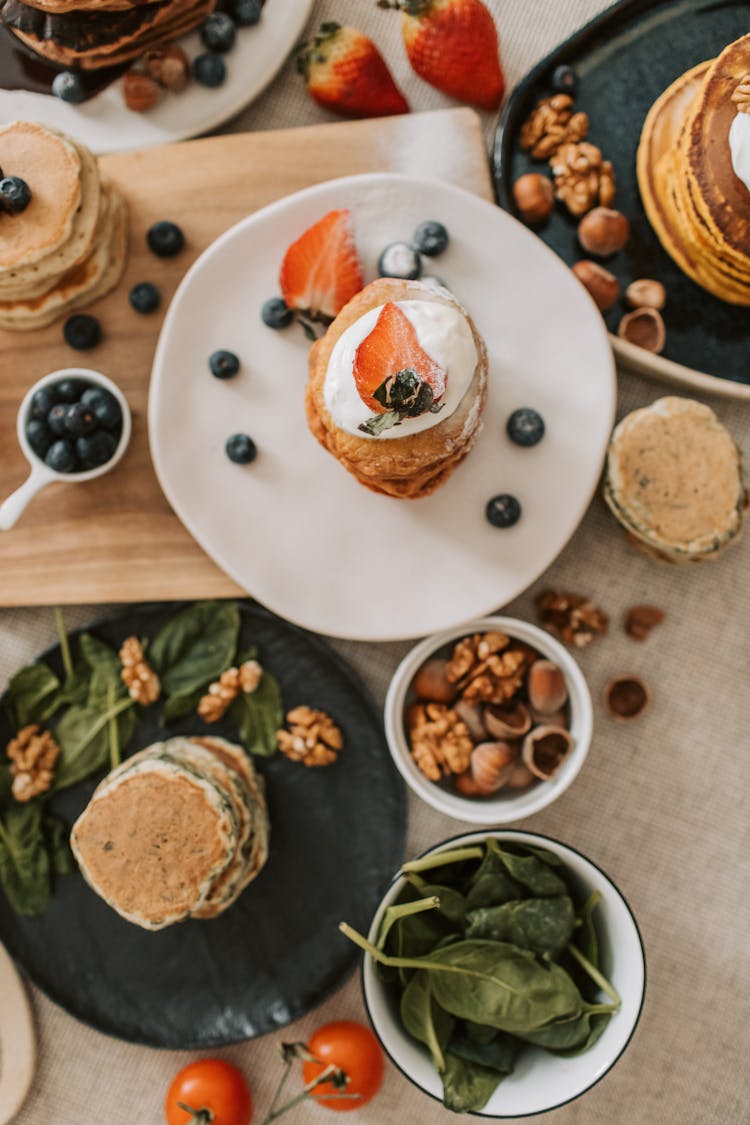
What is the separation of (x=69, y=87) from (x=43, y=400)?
0.54m

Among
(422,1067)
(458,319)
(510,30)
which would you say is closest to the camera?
(458,319)

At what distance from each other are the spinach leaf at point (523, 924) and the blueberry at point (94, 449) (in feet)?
3.12

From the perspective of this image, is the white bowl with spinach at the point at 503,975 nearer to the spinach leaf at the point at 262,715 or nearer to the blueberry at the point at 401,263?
the spinach leaf at the point at 262,715

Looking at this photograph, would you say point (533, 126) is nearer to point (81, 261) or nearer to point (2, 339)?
point (81, 261)

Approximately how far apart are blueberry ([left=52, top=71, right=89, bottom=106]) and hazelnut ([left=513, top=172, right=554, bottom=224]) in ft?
2.52

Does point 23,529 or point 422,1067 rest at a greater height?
point 23,529

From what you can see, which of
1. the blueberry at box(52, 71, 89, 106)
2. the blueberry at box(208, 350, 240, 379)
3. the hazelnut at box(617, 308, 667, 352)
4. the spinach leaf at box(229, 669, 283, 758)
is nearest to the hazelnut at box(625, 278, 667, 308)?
the hazelnut at box(617, 308, 667, 352)

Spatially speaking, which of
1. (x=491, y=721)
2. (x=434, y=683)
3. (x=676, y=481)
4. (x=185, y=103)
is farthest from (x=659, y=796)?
(x=185, y=103)

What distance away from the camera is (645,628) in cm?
162

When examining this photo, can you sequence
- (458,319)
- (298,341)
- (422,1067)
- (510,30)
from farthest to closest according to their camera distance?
(510,30) < (298,341) < (422,1067) < (458,319)

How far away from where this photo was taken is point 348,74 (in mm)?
1572

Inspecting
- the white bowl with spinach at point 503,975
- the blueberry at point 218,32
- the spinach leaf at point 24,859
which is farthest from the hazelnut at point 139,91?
the white bowl with spinach at point 503,975

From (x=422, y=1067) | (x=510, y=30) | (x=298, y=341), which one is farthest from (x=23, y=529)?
(x=510, y=30)

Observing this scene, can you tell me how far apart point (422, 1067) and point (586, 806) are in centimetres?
52
